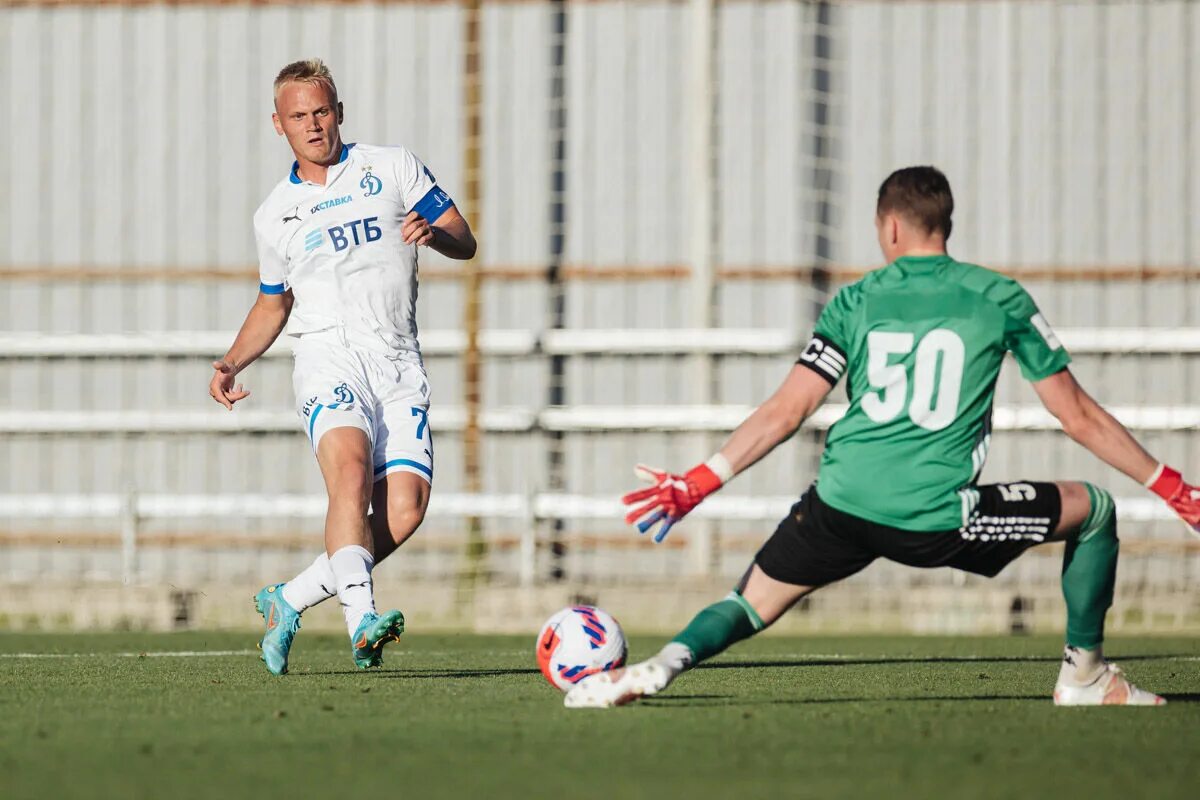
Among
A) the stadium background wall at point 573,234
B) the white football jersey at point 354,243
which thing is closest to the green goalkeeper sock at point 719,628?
the white football jersey at point 354,243

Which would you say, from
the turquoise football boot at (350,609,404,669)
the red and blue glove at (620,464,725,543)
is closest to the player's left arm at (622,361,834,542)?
the red and blue glove at (620,464,725,543)

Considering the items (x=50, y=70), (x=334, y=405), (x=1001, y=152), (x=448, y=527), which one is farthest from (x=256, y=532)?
(x=334, y=405)

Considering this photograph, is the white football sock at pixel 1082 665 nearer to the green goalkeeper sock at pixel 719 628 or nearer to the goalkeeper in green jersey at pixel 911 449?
the goalkeeper in green jersey at pixel 911 449

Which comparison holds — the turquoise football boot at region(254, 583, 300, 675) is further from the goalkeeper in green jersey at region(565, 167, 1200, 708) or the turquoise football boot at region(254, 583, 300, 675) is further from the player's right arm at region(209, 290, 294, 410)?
the goalkeeper in green jersey at region(565, 167, 1200, 708)

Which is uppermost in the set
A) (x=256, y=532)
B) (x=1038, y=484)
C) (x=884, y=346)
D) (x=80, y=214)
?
(x=80, y=214)

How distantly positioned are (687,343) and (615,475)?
45.3 inches

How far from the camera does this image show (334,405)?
7.07 m

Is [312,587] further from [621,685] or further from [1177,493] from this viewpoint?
[1177,493]

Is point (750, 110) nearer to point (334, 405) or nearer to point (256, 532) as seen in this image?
point (256, 532)

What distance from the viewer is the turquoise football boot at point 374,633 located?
6609 millimetres

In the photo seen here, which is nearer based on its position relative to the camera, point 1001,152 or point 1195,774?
point 1195,774

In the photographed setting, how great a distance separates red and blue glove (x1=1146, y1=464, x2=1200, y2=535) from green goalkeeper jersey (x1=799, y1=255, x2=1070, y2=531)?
456mm

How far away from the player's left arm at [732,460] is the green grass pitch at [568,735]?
54 cm

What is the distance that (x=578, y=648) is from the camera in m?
6.14
